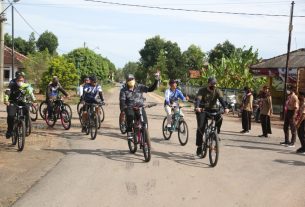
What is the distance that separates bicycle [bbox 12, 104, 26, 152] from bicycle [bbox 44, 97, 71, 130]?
3523mm

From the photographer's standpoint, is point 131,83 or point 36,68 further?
point 36,68

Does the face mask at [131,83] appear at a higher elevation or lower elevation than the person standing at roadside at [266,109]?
higher

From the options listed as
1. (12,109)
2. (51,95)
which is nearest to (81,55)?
(51,95)

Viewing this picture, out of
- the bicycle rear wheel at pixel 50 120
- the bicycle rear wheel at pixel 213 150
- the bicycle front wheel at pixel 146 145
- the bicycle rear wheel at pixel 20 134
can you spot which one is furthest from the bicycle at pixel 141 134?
the bicycle rear wheel at pixel 50 120

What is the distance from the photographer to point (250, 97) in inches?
651

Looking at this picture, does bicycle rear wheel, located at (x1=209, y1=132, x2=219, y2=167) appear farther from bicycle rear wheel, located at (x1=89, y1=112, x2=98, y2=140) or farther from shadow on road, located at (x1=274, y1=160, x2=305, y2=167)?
bicycle rear wheel, located at (x1=89, y1=112, x2=98, y2=140)

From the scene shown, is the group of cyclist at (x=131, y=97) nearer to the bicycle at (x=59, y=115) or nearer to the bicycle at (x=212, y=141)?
the bicycle at (x=212, y=141)

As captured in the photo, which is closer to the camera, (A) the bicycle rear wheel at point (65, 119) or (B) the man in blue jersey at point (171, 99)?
(B) the man in blue jersey at point (171, 99)

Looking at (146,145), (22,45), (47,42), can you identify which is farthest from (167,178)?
(47,42)

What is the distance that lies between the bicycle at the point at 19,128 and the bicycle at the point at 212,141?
14.1 ft

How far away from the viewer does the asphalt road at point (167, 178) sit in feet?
22.0

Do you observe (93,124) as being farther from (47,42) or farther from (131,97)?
(47,42)

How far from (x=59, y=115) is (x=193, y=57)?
92.8 meters

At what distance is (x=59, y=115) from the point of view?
15297 mm
